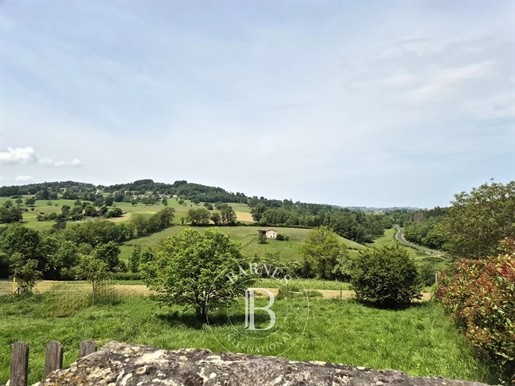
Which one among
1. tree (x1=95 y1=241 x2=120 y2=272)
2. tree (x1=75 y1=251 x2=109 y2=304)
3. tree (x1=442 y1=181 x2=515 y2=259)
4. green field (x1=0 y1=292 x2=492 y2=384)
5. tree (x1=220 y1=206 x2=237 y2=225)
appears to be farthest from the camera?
tree (x1=220 y1=206 x2=237 y2=225)

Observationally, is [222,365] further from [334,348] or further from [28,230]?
[28,230]

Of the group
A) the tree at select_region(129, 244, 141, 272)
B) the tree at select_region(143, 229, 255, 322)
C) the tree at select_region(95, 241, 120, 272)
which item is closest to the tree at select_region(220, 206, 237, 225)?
the tree at select_region(129, 244, 141, 272)

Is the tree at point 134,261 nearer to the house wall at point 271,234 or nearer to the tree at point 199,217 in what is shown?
the house wall at point 271,234

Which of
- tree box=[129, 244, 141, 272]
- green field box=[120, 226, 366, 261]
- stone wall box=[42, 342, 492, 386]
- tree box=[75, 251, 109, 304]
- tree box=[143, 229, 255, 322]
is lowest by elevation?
tree box=[129, 244, 141, 272]

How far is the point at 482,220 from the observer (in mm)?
19891

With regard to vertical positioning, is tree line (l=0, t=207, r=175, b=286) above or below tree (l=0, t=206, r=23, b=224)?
below

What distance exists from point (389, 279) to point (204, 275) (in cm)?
1113

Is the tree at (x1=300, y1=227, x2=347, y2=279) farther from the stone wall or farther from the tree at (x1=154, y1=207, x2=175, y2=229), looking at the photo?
the tree at (x1=154, y1=207, x2=175, y2=229)

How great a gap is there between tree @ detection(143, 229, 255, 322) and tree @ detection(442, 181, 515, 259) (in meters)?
15.9

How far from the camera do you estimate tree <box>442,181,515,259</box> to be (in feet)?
63.6

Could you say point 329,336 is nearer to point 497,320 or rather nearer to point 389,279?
point 497,320

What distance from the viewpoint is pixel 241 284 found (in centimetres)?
1329

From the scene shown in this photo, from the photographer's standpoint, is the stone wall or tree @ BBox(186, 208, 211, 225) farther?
tree @ BBox(186, 208, 211, 225)

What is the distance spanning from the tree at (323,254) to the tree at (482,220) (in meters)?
24.0
